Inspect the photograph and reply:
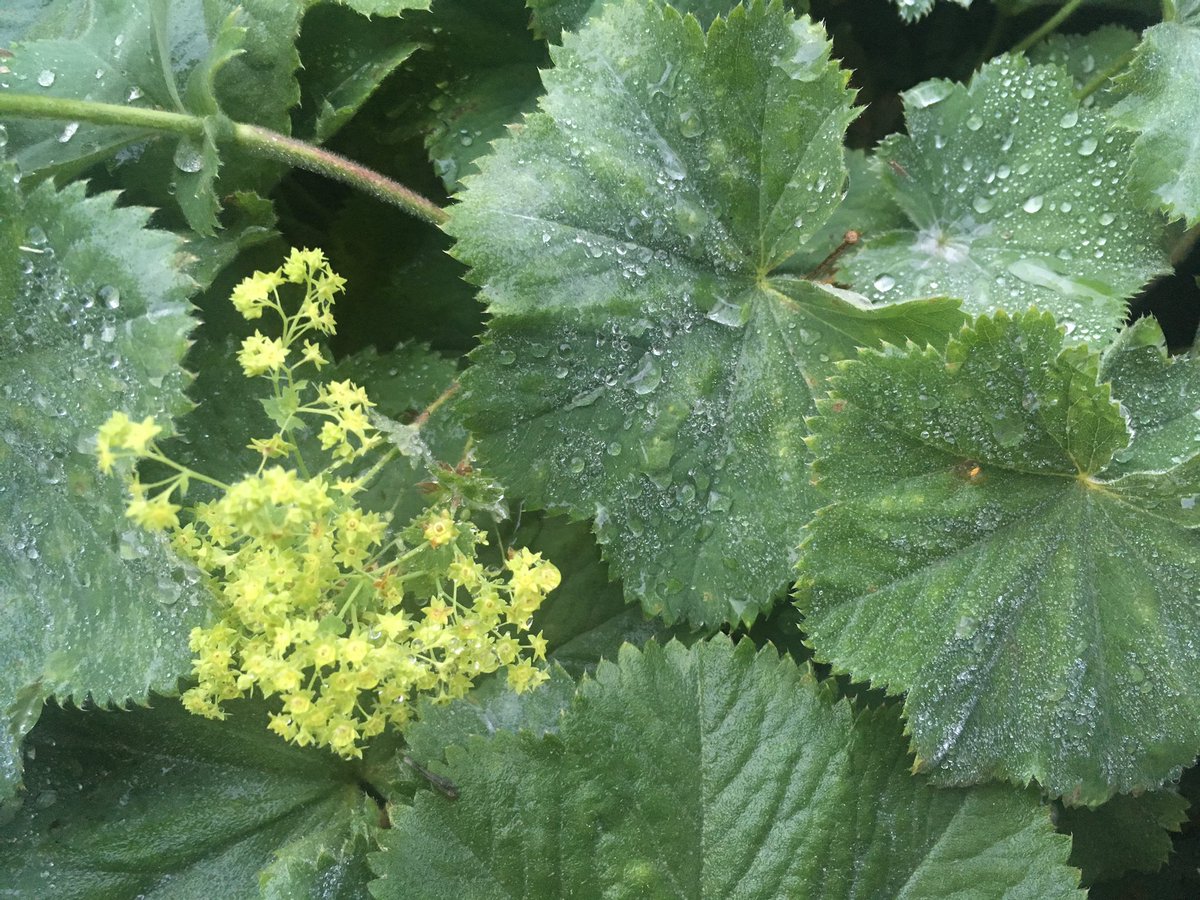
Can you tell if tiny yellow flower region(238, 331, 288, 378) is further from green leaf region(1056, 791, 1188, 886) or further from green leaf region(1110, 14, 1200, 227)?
green leaf region(1056, 791, 1188, 886)

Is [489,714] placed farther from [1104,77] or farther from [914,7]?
[1104,77]

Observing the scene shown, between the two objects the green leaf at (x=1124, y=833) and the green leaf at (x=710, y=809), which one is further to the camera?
the green leaf at (x=1124, y=833)

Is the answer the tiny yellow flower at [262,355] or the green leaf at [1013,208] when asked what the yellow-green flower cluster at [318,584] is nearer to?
the tiny yellow flower at [262,355]

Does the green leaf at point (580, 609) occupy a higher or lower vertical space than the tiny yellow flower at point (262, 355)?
Answer: lower

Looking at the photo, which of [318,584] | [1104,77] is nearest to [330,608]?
[318,584]

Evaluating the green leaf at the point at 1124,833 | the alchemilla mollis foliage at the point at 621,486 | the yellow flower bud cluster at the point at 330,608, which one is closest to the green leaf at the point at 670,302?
the alchemilla mollis foliage at the point at 621,486

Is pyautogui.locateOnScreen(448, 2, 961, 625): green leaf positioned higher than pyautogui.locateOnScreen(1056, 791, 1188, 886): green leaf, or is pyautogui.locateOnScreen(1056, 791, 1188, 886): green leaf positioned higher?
pyautogui.locateOnScreen(448, 2, 961, 625): green leaf

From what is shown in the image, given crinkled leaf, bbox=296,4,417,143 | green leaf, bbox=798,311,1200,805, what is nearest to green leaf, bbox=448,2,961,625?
green leaf, bbox=798,311,1200,805
